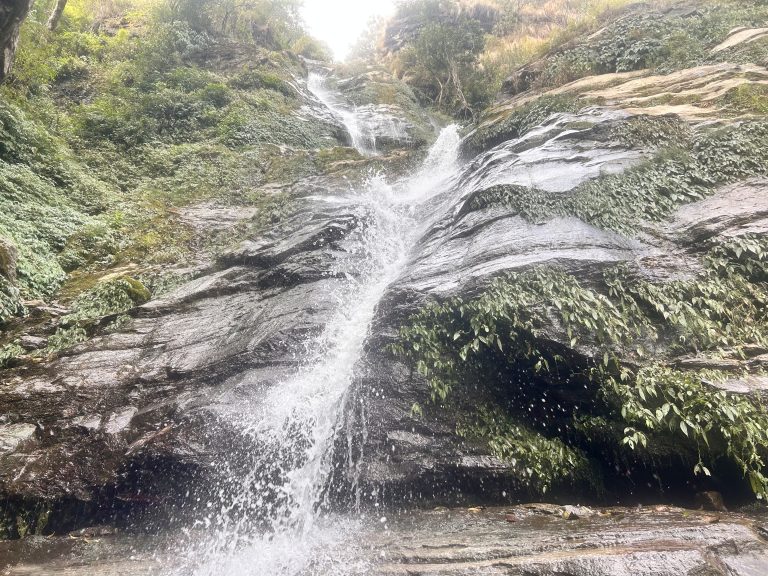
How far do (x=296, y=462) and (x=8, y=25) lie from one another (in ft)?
32.0

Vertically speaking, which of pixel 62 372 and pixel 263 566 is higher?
pixel 62 372

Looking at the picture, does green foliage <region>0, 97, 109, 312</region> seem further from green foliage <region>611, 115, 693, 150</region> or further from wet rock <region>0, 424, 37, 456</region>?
green foliage <region>611, 115, 693, 150</region>

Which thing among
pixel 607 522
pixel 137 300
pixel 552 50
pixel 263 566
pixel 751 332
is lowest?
pixel 263 566

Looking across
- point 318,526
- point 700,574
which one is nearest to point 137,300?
point 318,526

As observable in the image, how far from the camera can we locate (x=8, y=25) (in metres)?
7.85

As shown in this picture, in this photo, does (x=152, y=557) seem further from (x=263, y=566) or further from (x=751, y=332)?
(x=751, y=332)

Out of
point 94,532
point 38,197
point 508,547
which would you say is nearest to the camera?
point 508,547

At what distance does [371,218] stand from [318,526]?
7283 millimetres

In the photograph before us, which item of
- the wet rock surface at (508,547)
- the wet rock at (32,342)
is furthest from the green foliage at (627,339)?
the wet rock at (32,342)

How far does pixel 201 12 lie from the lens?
21297 mm

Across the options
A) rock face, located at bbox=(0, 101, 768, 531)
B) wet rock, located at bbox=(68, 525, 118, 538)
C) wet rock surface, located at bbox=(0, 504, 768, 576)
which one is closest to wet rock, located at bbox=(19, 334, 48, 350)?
rock face, located at bbox=(0, 101, 768, 531)

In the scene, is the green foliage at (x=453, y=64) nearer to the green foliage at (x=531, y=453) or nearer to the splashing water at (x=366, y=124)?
the splashing water at (x=366, y=124)

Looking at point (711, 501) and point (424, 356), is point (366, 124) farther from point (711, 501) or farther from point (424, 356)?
point (711, 501)

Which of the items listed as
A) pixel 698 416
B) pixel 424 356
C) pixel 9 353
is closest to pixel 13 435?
pixel 9 353
